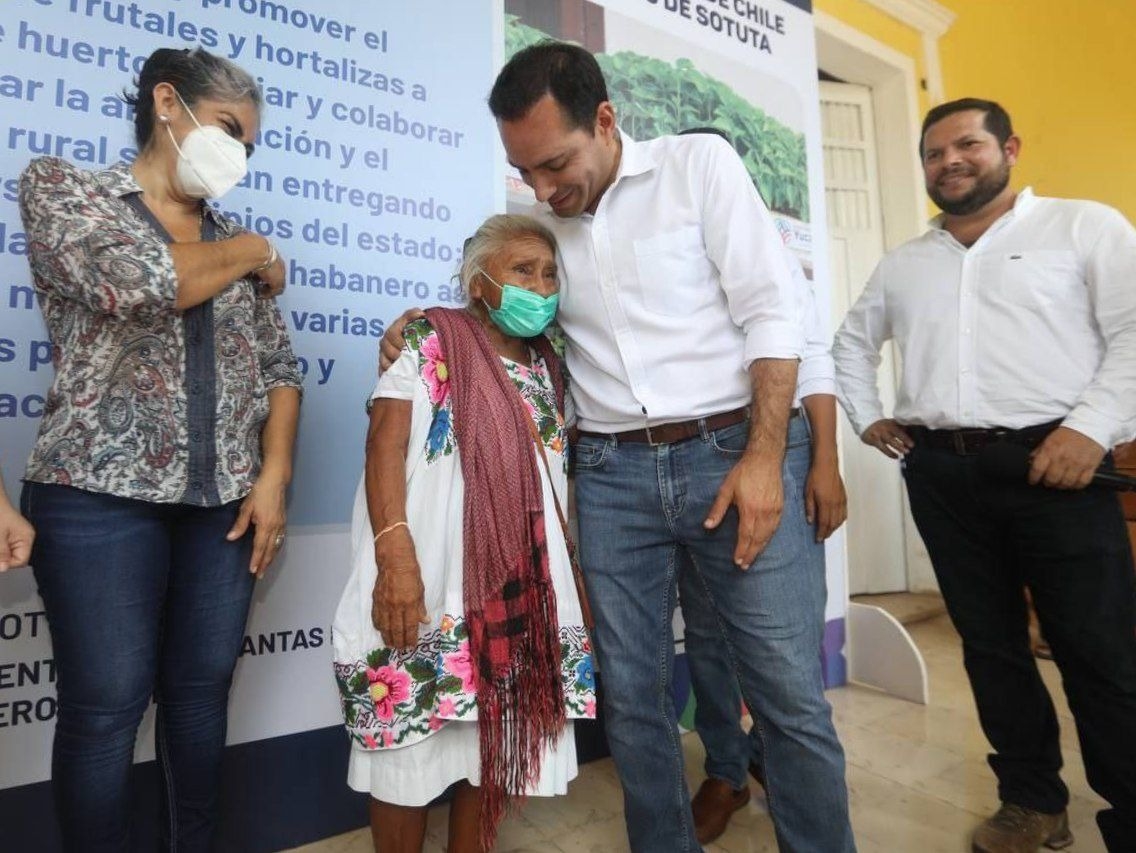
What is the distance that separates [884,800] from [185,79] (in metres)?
2.14

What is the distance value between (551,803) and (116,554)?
4.03 ft

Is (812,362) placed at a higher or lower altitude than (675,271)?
lower

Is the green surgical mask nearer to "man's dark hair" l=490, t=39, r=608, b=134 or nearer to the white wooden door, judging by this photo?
"man's dark hair" l=490, t=39, r=608, b=134

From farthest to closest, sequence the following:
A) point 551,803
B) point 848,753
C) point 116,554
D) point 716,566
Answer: point 848,753 → point 551,803 → point 716,566 → point 116,554

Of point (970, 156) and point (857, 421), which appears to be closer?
point (970, 156)

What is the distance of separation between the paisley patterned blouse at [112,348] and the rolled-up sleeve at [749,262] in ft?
2.74

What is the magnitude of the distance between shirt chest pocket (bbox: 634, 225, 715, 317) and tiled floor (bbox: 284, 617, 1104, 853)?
3.98 feet

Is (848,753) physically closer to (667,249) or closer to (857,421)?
(857,421)

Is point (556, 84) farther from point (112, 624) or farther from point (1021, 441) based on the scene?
point (1021, 441)

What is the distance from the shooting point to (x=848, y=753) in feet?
6.40

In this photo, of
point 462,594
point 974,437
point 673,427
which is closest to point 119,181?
point 462,594

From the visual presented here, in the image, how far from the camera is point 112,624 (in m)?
0.97

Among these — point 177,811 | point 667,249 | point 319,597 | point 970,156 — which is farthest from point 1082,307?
point 177,811

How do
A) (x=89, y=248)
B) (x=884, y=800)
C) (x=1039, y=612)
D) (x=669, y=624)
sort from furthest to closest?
1. (x=884, y=800)
2. (x=1039, y=612)
3. (x=669, y=624)
4. (x=89, y=248)
